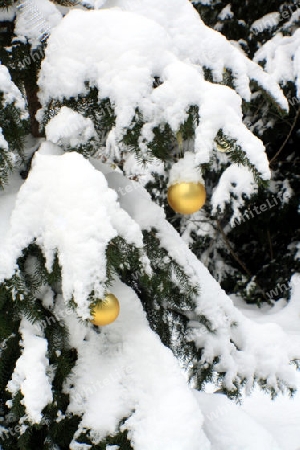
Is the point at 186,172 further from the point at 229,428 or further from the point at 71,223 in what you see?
the point at 229,428

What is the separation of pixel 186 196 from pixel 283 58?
11.3 feet

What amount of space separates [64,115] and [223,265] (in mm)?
4582

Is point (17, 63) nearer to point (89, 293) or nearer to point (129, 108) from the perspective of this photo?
point (129, 108)

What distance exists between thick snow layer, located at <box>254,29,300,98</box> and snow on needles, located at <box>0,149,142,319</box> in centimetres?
328

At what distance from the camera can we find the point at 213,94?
1043 millimetres

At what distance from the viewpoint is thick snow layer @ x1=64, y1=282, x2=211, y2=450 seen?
119cm

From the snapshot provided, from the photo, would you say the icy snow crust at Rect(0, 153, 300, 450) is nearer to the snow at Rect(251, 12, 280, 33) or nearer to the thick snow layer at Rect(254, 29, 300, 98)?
the thick snow layer at Rect(254, 29, 300, 98)

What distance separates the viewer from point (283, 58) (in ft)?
13.2

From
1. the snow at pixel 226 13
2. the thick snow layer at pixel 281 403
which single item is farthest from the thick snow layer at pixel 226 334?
the snow at pixel 226 13

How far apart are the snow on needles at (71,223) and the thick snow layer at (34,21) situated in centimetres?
43

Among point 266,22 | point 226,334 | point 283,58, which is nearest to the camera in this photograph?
point 226,334

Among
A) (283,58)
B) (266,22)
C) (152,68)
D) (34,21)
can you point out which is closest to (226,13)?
(266,22)

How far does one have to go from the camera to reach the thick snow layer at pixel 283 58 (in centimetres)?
395

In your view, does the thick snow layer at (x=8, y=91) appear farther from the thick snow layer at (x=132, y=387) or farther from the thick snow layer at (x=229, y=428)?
the thick snow layer at (x=229, y=428)
